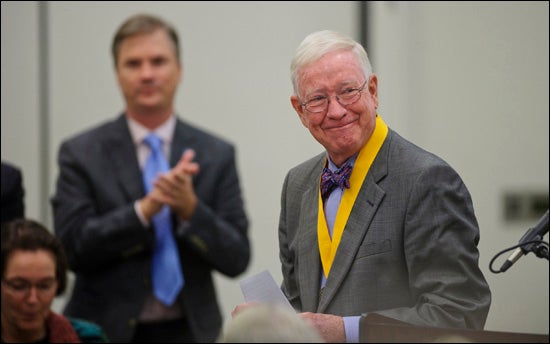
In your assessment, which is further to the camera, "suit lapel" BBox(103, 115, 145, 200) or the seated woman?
"suit lapel" BBox(103, 115, 145, 200)

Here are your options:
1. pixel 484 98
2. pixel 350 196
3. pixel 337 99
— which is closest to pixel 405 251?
pixel 350 196

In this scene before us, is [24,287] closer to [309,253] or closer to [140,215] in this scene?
[140,215]

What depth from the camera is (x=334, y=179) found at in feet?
9.23

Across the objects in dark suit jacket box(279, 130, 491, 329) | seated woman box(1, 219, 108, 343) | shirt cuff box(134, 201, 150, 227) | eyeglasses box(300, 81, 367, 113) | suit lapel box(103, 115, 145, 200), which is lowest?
seated woman box(1, 219, 108, 343)

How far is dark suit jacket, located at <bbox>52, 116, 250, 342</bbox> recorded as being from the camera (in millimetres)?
4359

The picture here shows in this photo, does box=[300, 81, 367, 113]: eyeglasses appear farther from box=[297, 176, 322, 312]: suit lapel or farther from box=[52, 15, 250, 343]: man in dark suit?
box=[52, 15, 250, 343]: man in dark suit

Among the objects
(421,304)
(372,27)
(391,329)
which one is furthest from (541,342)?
(372,27)

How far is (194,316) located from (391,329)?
2433mm

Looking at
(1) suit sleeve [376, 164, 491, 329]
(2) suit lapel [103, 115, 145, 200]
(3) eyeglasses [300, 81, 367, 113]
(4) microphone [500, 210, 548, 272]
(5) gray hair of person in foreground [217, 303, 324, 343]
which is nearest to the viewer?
(5) gray hair of person in foreground [217, 303, 324, 343]

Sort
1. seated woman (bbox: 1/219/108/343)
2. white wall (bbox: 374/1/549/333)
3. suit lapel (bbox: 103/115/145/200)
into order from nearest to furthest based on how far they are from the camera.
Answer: seated woman (bbox: 1/219/108/343), suit lapel (bbox: 103/115/145/200), white wall (bbox: 374/1/549/333)

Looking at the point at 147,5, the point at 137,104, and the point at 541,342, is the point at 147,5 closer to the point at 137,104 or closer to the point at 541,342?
the point at 137,104

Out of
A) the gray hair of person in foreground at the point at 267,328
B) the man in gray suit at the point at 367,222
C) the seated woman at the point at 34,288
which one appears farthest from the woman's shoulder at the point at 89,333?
the gray hair of person in foreground at the point at 267,328

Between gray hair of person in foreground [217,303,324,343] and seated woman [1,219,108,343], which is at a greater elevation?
gray hair of person in foreground [217,303,324,343]

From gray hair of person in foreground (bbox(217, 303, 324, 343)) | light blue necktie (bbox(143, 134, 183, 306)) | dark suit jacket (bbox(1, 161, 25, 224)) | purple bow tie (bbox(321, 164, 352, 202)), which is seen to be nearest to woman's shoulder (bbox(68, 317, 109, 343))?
light blue necktie (bbox(143, 134, 183, 306))
